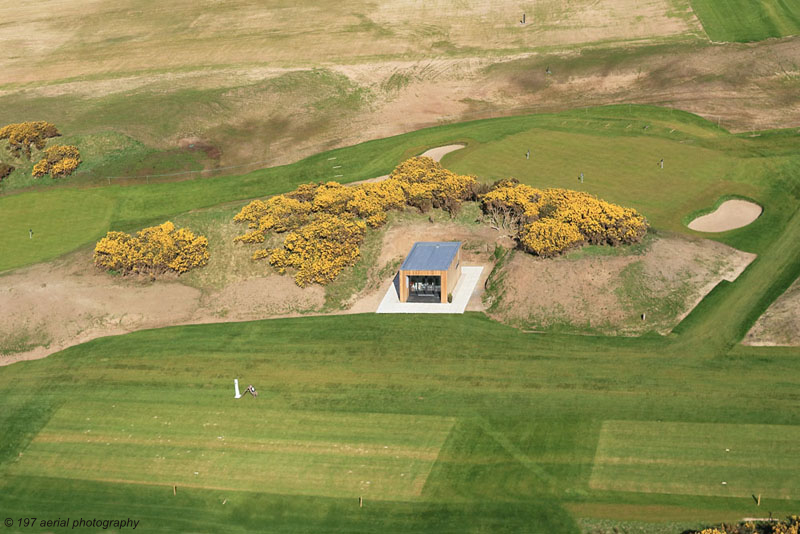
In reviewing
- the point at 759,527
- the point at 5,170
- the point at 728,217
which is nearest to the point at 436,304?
the point at 728,217

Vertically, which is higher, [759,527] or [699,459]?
[759,527]

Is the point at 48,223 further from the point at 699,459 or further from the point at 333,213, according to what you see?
the point at 699,459

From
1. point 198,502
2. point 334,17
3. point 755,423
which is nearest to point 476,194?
point 755,423

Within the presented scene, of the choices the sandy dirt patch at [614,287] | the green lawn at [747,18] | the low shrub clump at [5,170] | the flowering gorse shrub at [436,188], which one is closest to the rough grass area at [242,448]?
the sandy dirt patch at [614,287]

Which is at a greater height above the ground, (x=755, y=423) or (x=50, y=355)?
(x=755, y=423)

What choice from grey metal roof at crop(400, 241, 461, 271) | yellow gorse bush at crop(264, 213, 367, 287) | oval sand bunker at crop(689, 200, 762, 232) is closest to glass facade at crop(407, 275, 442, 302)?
grey metal roof at crop(400, 241, 461, 271)

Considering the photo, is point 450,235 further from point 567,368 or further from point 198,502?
point 198,502

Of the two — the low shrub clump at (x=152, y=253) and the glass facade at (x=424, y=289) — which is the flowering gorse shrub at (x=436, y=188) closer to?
the glass facade at (x=424, y=289)

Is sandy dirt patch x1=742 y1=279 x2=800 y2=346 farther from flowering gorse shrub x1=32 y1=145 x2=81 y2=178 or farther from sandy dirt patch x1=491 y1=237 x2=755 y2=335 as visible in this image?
flowering gorse shrub x1=32 y1=145 x2=81 y2=178
